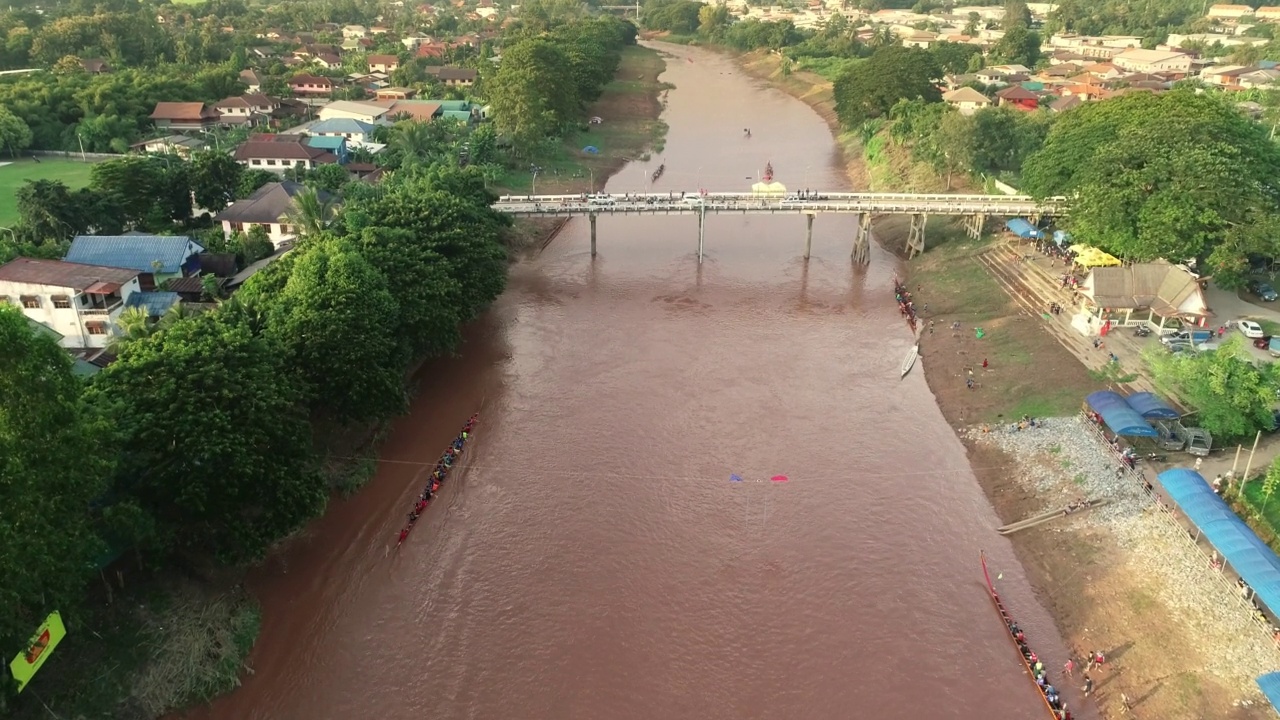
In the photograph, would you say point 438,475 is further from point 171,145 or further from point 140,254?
point 171,145

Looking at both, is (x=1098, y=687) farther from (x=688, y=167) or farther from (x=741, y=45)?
(x=741, y=45)

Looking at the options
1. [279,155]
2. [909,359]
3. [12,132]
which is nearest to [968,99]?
[909,359]

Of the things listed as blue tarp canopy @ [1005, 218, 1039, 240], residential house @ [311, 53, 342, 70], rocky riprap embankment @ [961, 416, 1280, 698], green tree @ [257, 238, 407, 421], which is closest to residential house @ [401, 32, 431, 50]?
residential house @ [311, 53, 342, 70]

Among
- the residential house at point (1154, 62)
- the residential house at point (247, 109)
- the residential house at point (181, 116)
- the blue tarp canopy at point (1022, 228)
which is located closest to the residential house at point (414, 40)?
the residential house at point (247, 109)

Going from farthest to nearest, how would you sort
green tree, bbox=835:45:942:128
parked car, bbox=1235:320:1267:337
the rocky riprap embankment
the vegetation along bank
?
green tree, bbox=835:45:942:128 → parked car, bbox=1235:320:1267:337 → the rocky riprap embankment → the vegetation along bank

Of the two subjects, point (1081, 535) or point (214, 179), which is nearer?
point (1081, 535)

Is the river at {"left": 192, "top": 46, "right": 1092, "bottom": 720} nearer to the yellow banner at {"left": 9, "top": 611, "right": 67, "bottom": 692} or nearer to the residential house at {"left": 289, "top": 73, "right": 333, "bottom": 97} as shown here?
the yellow banner at {"left": 9, "top": 611, "right": 67, "bottom": 692}

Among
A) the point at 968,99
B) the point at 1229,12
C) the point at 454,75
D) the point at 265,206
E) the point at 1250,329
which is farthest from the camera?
the point at 1229,12
